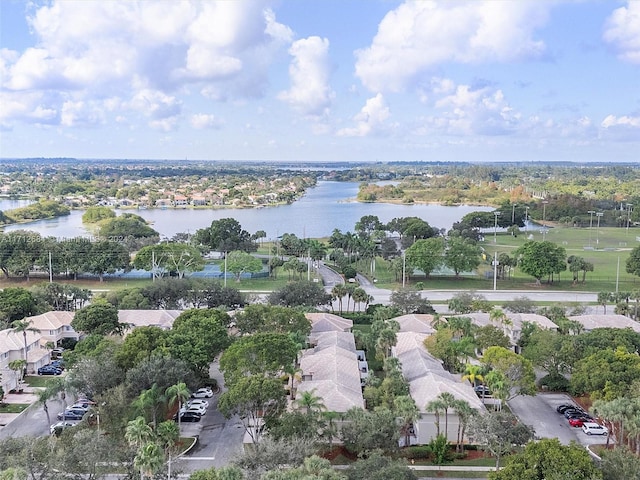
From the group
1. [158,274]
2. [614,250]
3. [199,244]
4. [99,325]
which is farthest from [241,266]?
[614,250]

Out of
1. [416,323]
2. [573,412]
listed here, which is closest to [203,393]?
[416,323]

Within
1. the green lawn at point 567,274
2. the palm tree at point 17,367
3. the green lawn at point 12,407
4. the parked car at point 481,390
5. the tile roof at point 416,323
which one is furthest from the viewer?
the green lawn at point 567,274

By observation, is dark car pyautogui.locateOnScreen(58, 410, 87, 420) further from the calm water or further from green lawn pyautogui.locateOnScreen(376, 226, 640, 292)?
the calm water

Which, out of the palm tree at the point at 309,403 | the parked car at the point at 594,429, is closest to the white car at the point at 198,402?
the palm tree at the point at 309,403

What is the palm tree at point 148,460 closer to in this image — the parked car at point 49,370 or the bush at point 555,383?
the parked car at point 49,370

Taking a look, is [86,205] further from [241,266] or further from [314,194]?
[241,266]

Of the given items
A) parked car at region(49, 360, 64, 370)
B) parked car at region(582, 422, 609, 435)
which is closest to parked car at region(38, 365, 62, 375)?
parked car at region(49, 360, 64, 370)
